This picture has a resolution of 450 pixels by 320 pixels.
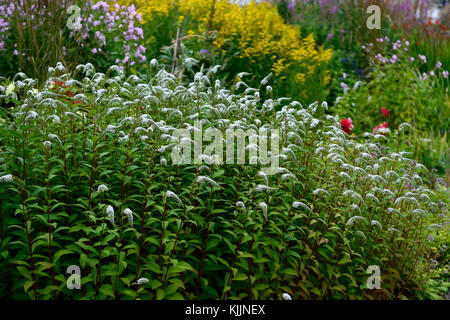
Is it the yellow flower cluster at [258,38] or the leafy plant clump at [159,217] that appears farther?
the yellow flower cluster at [258,38]

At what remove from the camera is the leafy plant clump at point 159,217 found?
2.94 m

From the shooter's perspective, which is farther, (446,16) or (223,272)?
(446,16)

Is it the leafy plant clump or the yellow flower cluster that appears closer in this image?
the leafy plant clump

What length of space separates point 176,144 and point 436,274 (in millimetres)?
2974

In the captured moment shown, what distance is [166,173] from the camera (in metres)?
3.41

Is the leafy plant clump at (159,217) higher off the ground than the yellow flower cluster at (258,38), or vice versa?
the yellow flower cluster at (258,38)

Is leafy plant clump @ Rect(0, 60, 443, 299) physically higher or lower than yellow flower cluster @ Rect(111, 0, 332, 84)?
lower

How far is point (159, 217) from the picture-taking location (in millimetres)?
3232

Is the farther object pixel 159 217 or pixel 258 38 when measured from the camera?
pixel 258 38

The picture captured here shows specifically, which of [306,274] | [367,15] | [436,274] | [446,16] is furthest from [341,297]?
[446,16]

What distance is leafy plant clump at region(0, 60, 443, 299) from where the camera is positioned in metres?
2.94

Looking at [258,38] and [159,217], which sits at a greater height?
[258,38]

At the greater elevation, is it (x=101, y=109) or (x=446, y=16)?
(x=446, y=16)
